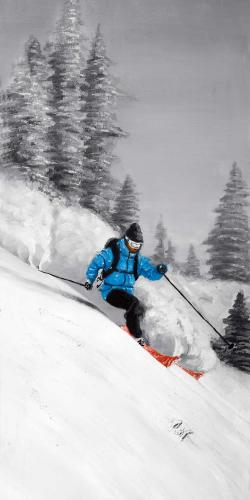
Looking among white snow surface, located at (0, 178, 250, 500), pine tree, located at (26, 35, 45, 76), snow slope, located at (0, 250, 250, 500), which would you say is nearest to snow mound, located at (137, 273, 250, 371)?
white snow surface, located at (0, 178, 250, 500)

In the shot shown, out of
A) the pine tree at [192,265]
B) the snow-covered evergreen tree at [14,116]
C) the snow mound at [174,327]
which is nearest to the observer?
the snow mound at [174,327]

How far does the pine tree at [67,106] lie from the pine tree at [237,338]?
16.1ft

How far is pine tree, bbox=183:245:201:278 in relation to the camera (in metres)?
13.9

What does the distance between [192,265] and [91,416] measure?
1099 cm

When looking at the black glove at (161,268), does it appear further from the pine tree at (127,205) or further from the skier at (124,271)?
the pine tree at (127,205)

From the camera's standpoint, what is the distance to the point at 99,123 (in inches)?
496

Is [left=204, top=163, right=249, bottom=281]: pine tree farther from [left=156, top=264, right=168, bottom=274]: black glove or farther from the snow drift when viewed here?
[left=156, top=264, right=168, bottom=274]: black glove

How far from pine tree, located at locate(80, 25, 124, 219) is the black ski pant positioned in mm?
6043

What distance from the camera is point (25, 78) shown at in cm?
1075

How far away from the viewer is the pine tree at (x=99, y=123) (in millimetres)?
12245

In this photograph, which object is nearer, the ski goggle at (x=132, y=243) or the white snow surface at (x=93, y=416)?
the white snow surface at (x=93, y=416)

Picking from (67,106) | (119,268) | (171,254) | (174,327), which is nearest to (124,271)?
(119,268)

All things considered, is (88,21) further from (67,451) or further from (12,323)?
(67,451)

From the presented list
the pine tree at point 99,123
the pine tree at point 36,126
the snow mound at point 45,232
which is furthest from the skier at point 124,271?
the pine tree at point 99,123
